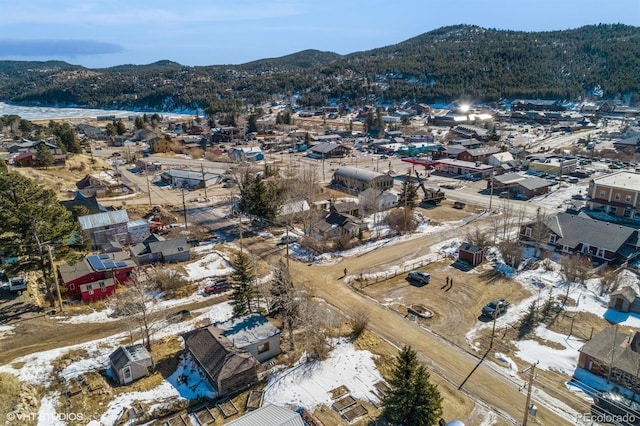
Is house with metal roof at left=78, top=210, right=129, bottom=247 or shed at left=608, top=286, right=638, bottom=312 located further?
house with metal roof at left=78, top=210, right=129, bottom=247

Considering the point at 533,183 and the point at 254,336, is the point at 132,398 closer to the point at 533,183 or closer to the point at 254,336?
the point at 254,336

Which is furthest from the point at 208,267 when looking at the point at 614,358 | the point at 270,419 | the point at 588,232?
the point at 588,232

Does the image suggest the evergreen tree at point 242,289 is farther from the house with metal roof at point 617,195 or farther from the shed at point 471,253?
the house with metal roof at point 617,195

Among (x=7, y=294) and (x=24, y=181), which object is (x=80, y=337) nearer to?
(x=7, y=294)

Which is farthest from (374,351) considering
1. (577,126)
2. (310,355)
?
(577,126)

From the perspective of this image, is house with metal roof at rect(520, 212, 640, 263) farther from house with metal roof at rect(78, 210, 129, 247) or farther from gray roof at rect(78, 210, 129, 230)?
gray roof at rect(78, 210, 129, 230)

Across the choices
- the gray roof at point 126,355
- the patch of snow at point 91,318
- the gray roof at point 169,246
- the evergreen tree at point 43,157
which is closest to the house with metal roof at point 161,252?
the gray roof at point 169,246

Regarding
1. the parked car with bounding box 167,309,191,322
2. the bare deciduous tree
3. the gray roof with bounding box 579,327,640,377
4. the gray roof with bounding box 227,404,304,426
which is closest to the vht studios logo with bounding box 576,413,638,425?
the gray roof with bounding box 579,327,640,377
